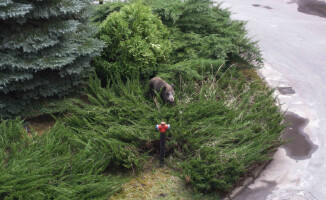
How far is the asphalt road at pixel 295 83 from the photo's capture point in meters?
5.08

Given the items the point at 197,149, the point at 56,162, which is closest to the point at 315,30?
the point at 197,149

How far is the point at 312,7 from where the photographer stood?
1277 cm

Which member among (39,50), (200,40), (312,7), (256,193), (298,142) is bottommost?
(256,193)

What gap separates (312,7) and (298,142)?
859 cm

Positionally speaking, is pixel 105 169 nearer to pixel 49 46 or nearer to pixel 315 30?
pixel 49 46

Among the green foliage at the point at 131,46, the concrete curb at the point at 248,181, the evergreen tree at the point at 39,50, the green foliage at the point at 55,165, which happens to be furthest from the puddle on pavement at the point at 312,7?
the green foliage at the point at 55,165

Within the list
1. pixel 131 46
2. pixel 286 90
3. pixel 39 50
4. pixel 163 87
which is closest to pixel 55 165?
pixel 39 50

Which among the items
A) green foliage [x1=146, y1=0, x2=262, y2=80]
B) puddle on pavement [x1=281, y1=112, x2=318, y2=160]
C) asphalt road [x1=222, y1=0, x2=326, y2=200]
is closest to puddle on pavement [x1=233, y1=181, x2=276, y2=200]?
asphalt road [x1=222, y1=0, x2=326, y2=200]

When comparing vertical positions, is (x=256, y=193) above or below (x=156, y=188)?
below

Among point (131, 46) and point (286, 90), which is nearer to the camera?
point (131, 46)

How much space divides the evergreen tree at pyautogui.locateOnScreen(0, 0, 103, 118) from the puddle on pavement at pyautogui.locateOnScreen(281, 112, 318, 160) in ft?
12.1

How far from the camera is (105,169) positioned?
16.1 feet

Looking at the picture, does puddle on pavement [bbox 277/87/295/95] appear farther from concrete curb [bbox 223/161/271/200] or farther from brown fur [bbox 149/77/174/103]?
brown fur [bbox 149/77/174/103]

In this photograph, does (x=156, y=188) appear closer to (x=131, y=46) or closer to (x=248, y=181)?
(x=248, y=181)
